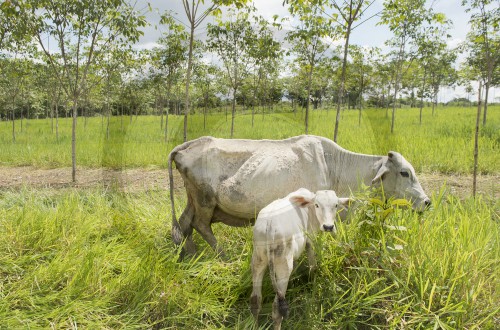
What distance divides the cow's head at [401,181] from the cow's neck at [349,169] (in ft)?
0.61

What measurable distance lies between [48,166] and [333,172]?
10.5 m

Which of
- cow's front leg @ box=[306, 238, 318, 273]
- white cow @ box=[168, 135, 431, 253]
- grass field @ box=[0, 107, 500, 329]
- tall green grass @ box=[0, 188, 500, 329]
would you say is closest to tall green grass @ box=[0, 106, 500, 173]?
white cow @ box=[168, 135, 431, 253]

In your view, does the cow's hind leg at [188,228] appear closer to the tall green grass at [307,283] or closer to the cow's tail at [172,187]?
the cow's tail at [172,187]

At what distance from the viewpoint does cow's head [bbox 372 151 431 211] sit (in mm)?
3066

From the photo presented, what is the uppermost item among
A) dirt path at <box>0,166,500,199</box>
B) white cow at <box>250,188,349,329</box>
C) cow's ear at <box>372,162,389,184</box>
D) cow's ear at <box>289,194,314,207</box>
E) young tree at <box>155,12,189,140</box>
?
young tree at <box>155,12,189,140</box>

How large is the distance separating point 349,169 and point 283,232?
62.6 inches

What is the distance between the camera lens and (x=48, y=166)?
11039mm

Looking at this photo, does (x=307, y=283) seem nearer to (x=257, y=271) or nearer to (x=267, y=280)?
(x=267, y=280)

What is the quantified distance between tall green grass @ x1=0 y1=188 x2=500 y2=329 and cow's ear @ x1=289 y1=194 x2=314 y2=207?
0.59 metres

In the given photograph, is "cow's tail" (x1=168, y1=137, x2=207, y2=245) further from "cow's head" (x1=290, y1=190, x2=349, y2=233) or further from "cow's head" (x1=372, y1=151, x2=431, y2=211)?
"cow's head" (x1=372, y1=151, x2=431, y2=211)

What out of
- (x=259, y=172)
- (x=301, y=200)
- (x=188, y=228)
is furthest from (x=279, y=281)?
(x=188, y=228)

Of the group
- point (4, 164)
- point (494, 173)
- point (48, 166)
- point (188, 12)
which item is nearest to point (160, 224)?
point (188, 12)

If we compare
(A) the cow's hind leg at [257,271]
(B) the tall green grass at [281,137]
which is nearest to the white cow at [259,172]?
(A) the cow's hind leg at [257,271]

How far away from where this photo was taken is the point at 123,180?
8383mm
